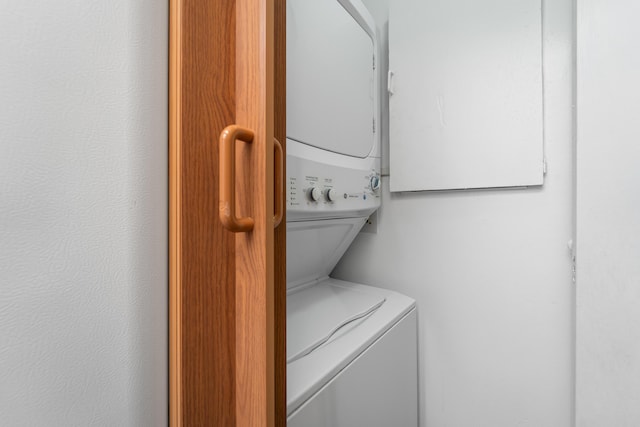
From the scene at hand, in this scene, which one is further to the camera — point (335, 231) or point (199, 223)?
point (335, 231)

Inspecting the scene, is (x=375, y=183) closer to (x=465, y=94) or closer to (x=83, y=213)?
(x=465, y=94)

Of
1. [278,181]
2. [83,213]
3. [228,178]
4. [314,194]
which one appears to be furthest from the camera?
[314,194]

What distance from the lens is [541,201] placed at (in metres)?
1.33

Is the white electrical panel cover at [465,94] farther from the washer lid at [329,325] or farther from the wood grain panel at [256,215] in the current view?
the wood grain panel at [256,215]

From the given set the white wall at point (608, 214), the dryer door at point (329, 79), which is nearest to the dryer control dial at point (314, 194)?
the dryer door at point (329, 79)

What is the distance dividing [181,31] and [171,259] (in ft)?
1.48

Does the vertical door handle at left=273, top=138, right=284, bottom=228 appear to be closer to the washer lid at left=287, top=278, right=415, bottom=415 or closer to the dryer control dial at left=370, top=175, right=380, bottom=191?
the washer lid at left=287, top=278, right=415, bottom=415

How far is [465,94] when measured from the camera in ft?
4.71

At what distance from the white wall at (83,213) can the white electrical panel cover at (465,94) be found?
125 cm

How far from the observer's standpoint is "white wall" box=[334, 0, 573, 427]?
1301 mm

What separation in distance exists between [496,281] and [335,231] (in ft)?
2.59

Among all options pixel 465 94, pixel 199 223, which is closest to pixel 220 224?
pixel 199 223

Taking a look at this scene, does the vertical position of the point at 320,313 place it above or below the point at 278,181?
below

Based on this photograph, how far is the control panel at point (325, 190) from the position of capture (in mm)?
998
